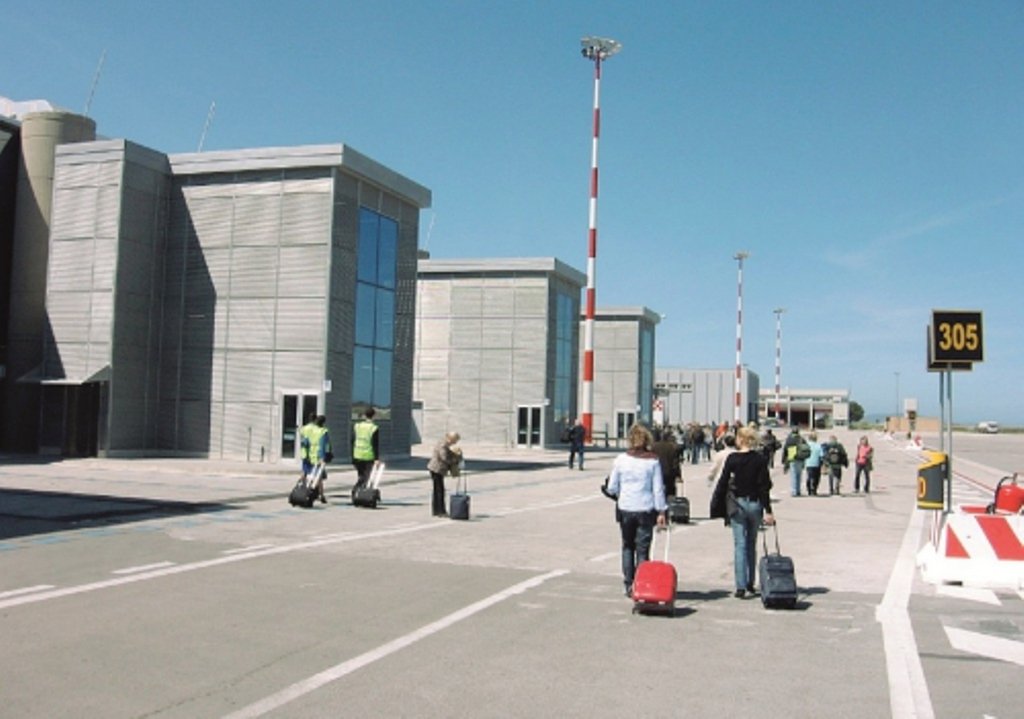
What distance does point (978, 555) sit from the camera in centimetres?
1113

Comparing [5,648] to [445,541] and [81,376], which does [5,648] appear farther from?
[81,376]

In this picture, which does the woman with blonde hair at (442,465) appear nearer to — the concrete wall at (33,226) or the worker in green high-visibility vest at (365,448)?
the worker in green high-visibility vest at (365,448)

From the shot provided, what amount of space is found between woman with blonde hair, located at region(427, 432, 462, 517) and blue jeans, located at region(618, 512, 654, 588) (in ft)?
23.6

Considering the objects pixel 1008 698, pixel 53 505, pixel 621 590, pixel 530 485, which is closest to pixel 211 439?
pixel 530 485

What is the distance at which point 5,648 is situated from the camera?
273 inches

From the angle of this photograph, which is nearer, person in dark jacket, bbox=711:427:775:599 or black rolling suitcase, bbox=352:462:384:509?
person in dark jacket, bbox=711:427:775:599

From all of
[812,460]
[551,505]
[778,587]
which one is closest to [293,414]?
[551,505]

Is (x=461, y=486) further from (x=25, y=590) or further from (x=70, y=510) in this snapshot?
(x=25, y=590)

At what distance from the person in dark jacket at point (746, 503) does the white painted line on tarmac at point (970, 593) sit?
2254mm

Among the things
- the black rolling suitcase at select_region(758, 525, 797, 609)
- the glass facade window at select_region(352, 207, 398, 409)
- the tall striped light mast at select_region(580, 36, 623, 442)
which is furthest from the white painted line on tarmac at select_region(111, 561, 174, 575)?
the tall striped light mast at select_region(580, 36, 623, 442)

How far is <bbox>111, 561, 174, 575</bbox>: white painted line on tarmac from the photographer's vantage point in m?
10.2

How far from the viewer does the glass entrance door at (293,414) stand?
1134 inches

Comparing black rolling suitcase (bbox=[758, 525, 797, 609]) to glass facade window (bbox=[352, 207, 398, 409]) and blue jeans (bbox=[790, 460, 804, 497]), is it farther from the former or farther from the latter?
glass facade window (bbox=[352, 207, 398, 409])

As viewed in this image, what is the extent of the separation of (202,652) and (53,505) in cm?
1070
